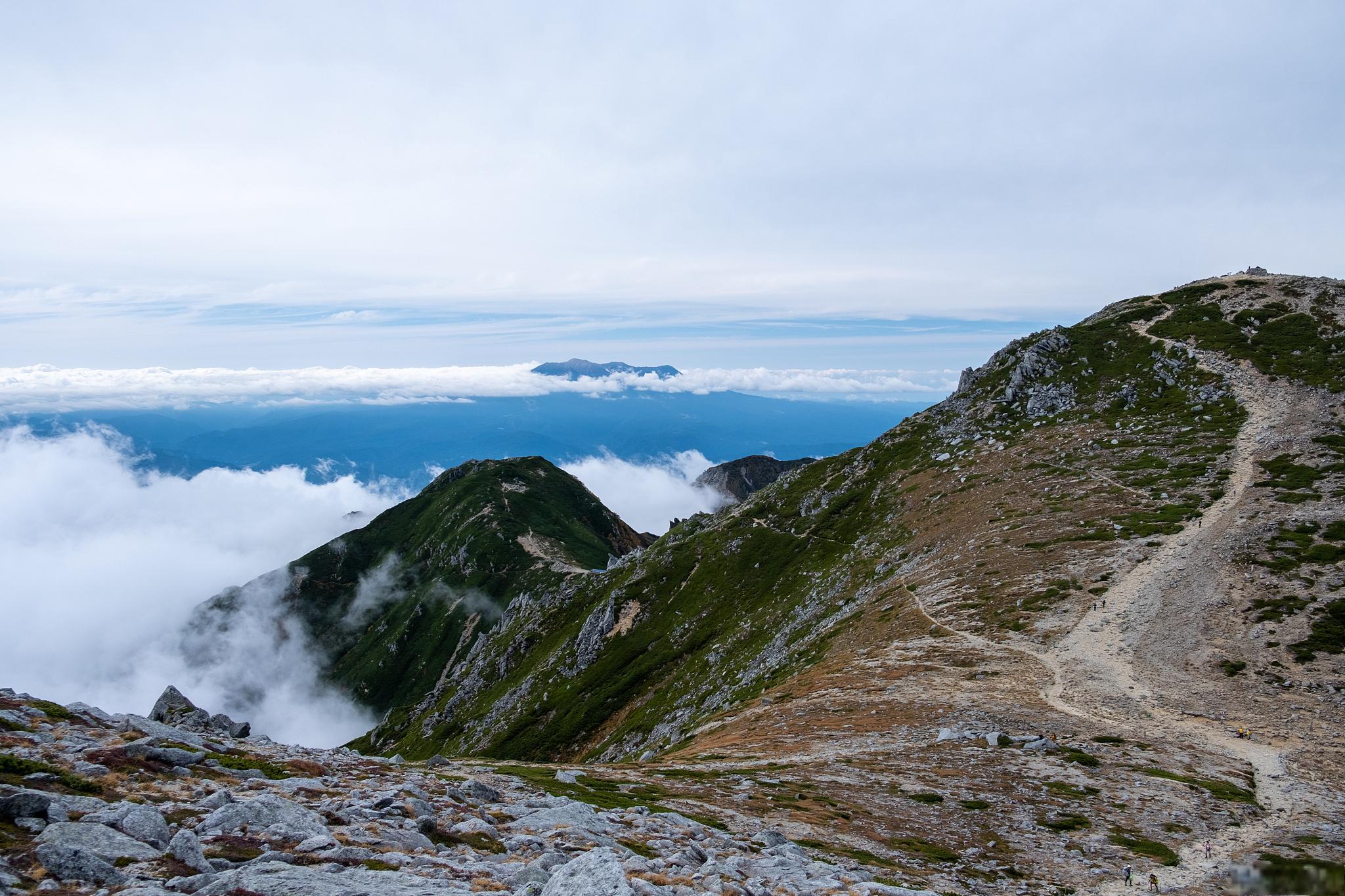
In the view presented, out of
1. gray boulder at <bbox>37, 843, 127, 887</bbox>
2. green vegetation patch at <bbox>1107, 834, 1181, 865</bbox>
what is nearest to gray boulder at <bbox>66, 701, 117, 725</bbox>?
gray boulder at <bbox>37, 843, 127, 887</bbox>

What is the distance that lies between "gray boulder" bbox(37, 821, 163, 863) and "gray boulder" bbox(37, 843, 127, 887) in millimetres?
135

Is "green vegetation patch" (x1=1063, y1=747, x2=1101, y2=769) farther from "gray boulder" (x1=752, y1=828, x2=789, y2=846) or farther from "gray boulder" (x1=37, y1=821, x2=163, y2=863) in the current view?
"gray boulder" (x1=37, y1=821, x2=163, y2=863)

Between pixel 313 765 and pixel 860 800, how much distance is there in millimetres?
23074

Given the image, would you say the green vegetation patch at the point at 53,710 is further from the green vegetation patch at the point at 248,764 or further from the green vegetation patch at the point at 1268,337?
the green vegetation patch at the point at 1268,337

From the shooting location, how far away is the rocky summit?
15766mm

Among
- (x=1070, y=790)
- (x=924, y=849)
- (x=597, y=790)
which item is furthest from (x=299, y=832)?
(x=1070, y=790)

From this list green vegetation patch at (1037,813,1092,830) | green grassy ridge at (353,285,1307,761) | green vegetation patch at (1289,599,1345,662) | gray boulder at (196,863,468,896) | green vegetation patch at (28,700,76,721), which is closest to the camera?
gray boulder at (196,863,468,896)

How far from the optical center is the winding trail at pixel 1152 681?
2494 centimetres

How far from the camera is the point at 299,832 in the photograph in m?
15.2

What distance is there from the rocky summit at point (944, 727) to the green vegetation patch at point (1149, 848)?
128 millimetres

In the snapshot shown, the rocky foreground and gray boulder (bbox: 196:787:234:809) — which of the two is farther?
gray boulder (bbox: 196:787:234:809)

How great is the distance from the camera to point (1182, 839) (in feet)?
81.8

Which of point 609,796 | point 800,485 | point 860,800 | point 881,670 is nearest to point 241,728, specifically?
point 609,796

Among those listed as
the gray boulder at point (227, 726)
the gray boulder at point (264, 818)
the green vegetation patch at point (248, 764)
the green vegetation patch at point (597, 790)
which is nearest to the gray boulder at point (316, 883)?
the gray boulder at point (264, 818)
